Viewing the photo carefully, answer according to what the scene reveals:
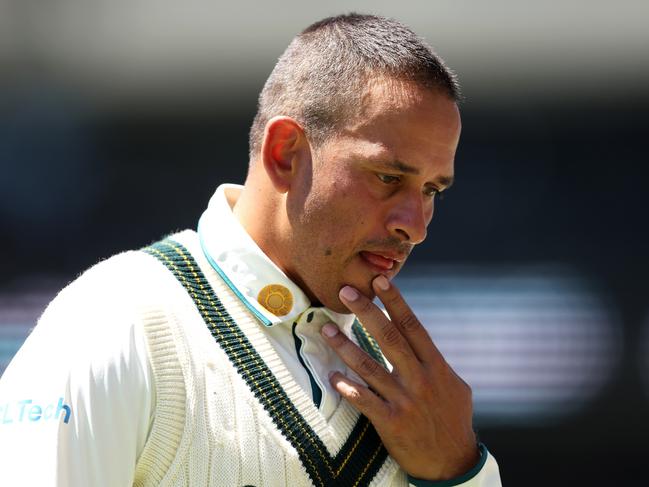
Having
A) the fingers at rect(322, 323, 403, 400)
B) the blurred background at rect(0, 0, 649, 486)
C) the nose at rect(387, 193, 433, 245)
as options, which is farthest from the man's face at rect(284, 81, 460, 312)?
the blurred background at rect(0, 0, 649, 486)

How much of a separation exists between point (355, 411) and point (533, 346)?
2804mm

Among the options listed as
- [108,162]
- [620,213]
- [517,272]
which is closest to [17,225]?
[108,162]

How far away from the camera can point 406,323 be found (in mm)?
1874

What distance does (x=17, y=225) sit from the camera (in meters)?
4.82


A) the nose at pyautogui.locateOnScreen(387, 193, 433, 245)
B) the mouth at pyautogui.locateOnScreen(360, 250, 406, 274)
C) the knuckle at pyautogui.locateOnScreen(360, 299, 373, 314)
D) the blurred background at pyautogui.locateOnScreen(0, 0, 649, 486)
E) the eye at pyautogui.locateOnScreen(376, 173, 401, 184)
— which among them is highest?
the eye at pyautogui.locateOnScreen(376, 173, 401, 184)

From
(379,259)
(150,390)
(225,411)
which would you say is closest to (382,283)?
(379,259)

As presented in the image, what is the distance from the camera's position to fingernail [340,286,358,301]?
1847 mm

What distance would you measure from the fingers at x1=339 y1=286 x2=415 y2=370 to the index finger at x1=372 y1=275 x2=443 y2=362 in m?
0.02

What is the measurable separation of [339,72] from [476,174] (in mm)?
2959

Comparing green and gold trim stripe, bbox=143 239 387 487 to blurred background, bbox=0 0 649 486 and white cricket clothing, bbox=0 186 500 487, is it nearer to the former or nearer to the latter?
white cricket clothing, bbox=0 186 500 487

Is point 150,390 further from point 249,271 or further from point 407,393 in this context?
point 407,393

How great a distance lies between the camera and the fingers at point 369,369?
5.98 feet

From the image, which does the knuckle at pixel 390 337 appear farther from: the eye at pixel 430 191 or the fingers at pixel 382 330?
the eye at pixel 430 191

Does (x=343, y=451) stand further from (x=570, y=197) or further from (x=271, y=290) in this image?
(x=570, y=197)
